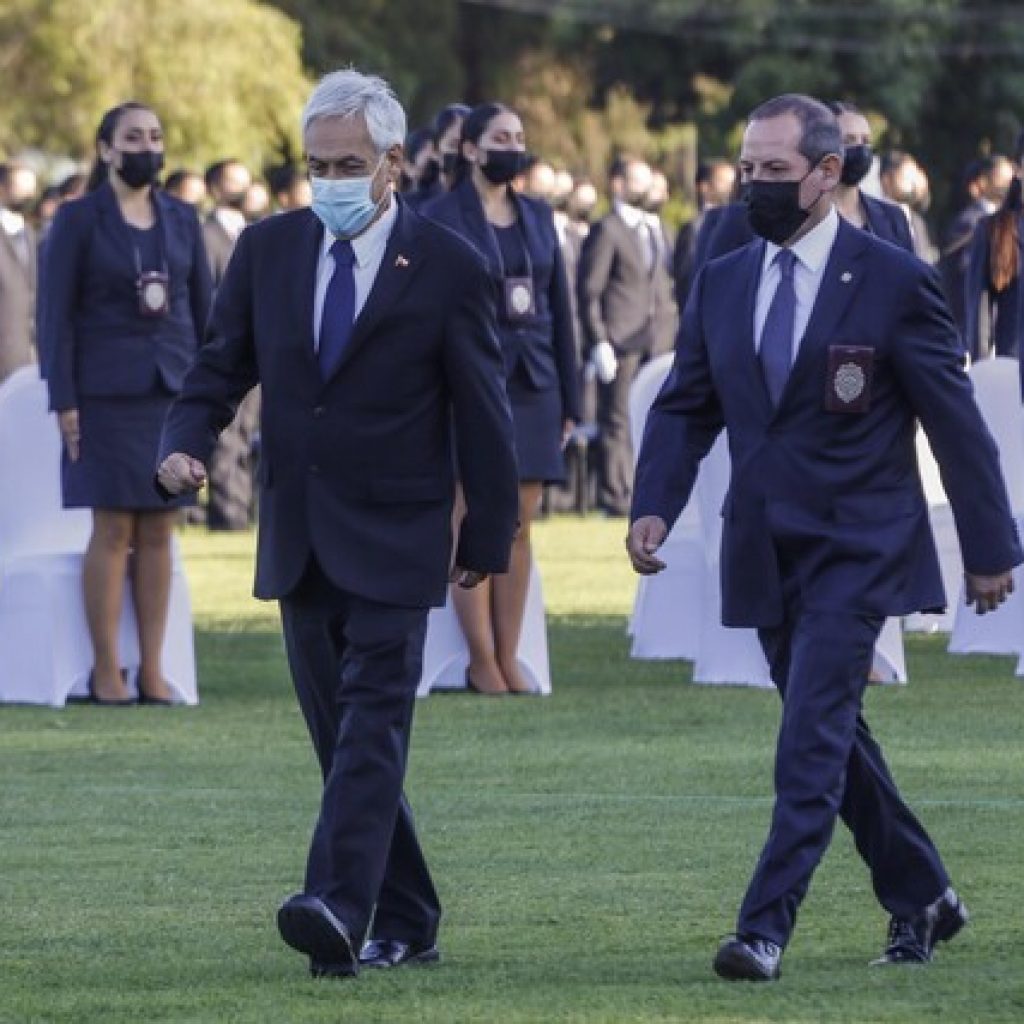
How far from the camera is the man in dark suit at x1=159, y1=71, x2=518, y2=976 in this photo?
8.62 m

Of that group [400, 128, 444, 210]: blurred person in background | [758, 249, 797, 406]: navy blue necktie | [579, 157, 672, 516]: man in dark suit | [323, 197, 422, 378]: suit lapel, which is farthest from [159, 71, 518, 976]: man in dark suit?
[579, 157, 672, 516]: man in dark suit

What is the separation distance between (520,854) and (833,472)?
2.50 metres

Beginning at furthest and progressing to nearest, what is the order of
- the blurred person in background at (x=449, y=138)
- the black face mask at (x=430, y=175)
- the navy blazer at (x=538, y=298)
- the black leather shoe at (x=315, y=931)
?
the black face mask at (x=430, y=175), the blurred person in background at (x=449, y=138), the navy blazer at (x=538, y=298), the black leather shoe at (x=315, y=931)

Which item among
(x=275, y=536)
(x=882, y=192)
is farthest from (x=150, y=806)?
(x=882, y=192)

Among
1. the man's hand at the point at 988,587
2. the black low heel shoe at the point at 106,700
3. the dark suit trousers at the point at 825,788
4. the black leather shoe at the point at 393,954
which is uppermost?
the man's hand at the point at 988,587

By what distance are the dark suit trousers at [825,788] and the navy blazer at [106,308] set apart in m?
6.59

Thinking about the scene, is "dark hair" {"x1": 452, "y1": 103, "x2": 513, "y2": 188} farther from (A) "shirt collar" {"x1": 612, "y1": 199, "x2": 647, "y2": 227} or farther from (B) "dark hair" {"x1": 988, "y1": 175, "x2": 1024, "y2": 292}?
(A) "shirt collar" {"x1": 612, "y1": 199, "x2": 647, "y2": 227}

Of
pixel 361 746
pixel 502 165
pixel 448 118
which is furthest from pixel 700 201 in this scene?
pixel 361 746

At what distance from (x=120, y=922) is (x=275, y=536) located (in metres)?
1.31

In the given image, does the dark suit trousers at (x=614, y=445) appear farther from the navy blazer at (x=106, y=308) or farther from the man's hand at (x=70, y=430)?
the man's hand at (x=70, y=430)

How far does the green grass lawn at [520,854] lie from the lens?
27.8 ft

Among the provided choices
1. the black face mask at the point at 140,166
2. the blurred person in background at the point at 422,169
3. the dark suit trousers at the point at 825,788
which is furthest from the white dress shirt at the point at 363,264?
the blurred person in background at the point at 422,169

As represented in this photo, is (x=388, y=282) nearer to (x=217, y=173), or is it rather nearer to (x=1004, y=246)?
(x=1004, y=246)

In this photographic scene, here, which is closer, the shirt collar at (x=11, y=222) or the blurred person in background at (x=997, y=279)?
the blurred person in background at (x=997, y=279)
